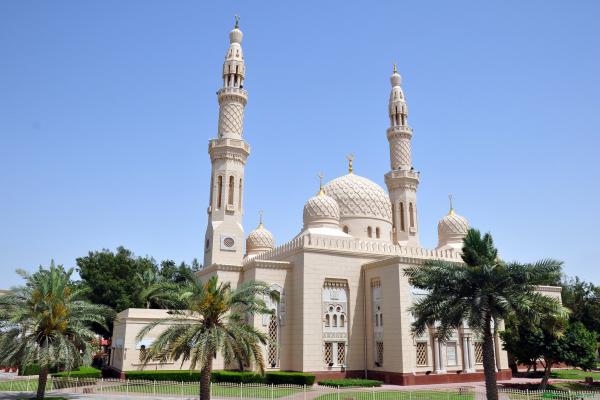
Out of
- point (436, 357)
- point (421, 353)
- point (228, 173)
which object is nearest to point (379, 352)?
point (421, 353)

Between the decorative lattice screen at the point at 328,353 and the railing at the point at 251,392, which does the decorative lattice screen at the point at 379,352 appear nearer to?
the decorative lattice screen at the point at 328,353

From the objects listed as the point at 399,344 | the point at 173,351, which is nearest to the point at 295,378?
the point at 399,344

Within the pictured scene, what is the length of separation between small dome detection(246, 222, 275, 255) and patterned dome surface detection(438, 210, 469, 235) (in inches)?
472

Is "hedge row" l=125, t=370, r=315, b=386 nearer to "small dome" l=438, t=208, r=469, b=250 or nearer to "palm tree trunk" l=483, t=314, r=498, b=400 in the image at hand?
"palm tree trunk" l=483, t=314, r=498, b=400

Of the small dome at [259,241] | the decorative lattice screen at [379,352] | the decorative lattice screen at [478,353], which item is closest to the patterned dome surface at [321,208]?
the small dome at [259,241]

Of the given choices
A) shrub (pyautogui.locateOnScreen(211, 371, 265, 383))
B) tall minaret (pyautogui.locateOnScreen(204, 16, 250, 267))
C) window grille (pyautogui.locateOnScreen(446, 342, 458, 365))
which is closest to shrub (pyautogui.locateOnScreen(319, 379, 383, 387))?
shrub (pyautogui.locateOnScreen(211, 371, 265, 383))

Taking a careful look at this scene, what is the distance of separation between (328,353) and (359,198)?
1166 cm

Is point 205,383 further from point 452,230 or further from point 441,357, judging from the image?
point 452,230

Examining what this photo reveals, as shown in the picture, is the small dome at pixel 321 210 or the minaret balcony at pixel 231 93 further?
the minaret balcony at pixel 231 93

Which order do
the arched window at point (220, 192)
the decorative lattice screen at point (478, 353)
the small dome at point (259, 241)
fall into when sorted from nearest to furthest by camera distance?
the decorative lattice screen at point (478, 353)
the arched window at point (220, 192)
the small dome at point (259, 241)

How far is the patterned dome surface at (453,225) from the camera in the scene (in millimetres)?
33688

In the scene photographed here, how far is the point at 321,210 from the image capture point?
30281 mm

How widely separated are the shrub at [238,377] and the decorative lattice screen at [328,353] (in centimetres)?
374

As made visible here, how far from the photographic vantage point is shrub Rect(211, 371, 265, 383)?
73.6 feet
